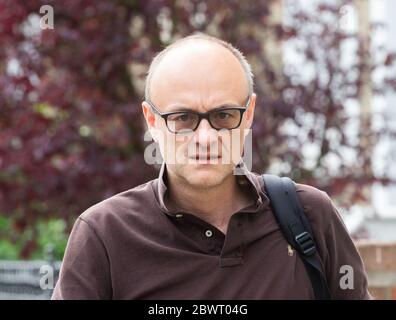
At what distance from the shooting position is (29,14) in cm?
630

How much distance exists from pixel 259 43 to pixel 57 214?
6.45ft

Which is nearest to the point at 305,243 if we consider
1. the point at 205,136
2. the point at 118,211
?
the point at 205,136

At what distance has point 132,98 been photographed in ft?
21.8

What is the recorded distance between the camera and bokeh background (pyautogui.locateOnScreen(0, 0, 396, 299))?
6289mm

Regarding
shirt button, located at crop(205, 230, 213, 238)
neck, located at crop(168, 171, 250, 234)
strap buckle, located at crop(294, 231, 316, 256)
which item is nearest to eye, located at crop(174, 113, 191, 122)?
neck, located at crop(168, 171, 250, 234)

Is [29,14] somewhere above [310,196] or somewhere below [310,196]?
above

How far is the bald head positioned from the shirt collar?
223 millimetres

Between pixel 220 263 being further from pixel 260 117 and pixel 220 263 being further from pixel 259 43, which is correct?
pixel 259 43

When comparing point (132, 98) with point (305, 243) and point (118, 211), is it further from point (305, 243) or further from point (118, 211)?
point (305, 243)

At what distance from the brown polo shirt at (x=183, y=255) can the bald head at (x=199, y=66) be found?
0.94ft

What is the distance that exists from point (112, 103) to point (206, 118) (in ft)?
13.6

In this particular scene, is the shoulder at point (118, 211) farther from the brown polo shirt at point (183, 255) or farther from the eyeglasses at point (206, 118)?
the eyeglasses at point (206, 118)

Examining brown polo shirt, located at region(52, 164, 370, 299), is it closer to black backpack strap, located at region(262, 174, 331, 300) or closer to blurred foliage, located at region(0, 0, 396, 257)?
black backpack strap, located at region(262, 174, 331, 300)
